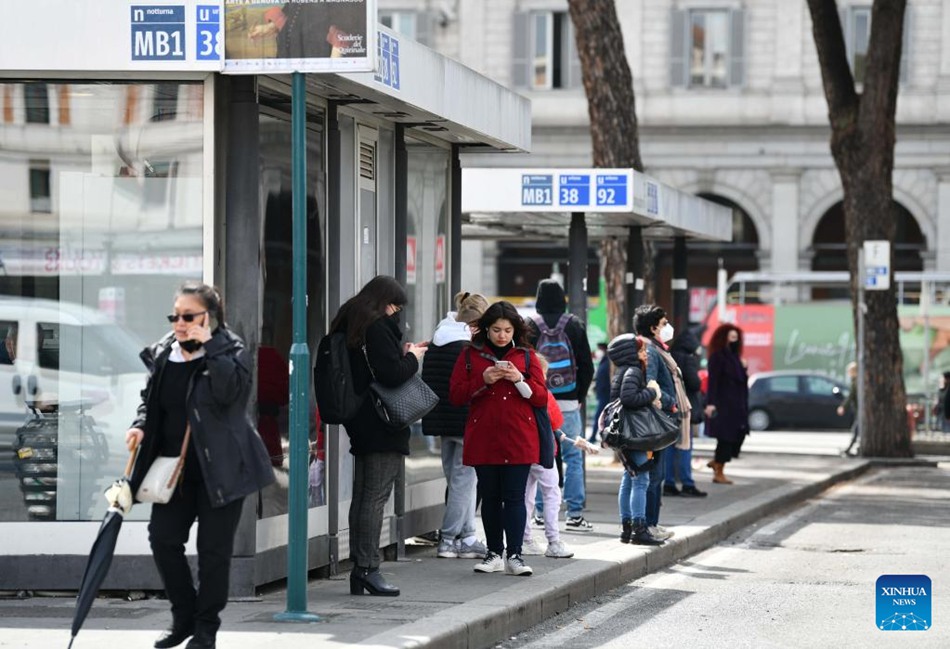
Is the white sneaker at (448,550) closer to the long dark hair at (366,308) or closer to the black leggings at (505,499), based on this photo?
the black leggings at (505,499)

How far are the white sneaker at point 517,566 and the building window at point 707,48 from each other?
35698mm

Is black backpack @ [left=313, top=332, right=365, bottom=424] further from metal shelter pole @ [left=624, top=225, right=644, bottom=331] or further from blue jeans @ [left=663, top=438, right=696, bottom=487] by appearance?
metal shelter pole @ [left=624, top=225, right=644, bottom=331]

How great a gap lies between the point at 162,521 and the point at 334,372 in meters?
2.15

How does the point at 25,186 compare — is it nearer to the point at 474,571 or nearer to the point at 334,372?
the point at 334,372

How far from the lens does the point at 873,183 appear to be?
2647cm

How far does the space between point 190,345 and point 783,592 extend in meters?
5.29

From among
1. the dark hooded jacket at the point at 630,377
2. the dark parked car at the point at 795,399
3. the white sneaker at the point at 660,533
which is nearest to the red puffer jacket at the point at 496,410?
the dark hooded jacket at the point at 630,377

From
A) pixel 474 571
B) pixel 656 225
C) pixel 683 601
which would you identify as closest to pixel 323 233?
pixel 474 571

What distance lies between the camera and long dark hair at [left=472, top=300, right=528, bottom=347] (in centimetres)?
1087

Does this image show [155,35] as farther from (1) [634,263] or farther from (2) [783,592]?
(1) [634,263]

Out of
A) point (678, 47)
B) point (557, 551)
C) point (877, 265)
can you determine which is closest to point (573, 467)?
point (557, 551)

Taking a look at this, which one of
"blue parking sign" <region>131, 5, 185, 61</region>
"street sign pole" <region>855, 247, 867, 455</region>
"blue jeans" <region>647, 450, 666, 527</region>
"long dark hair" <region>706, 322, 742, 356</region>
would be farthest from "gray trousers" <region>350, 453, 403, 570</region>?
"street sign pole" <region>855, 247, 867, 455</region>

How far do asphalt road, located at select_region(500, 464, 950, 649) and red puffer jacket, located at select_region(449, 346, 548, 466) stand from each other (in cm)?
99

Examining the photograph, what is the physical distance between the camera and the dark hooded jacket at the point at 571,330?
14.1 metres
